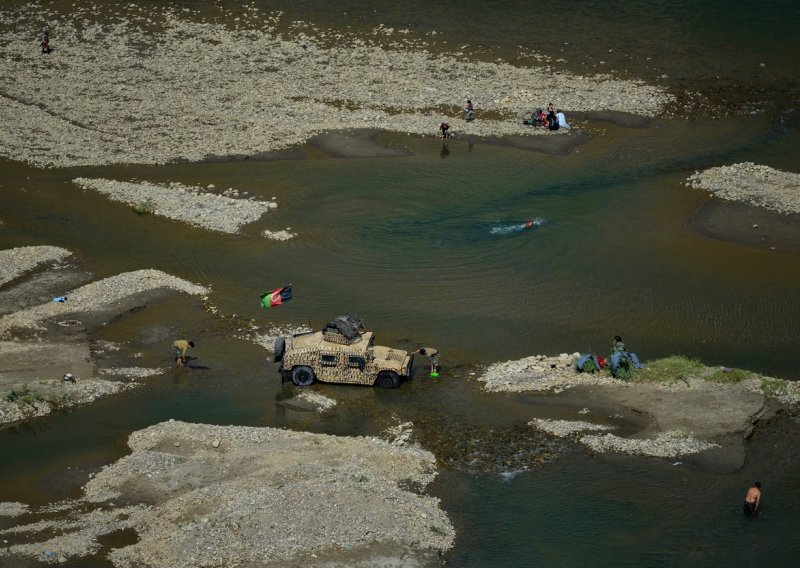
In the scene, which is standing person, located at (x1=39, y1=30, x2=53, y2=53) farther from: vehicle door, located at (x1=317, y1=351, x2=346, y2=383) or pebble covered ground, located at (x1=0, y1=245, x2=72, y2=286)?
vehicle door, located at (x1=317, y1=351, x2=346, y2=383)

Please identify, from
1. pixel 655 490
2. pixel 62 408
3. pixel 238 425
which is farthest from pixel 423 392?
pixel 62 408

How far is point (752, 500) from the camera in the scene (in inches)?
1350

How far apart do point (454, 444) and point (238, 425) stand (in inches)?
309

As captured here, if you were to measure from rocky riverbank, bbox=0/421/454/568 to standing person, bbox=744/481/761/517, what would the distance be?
9134 millimetres

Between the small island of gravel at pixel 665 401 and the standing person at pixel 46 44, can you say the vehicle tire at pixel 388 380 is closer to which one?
the small island of gravel at pixel 665 401

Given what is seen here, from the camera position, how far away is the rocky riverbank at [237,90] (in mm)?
70188

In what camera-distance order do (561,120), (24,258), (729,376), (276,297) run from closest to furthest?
(729,376) < (276,297) < (24,258) < (561,120)

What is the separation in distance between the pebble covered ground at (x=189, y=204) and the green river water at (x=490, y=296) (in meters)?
0.82

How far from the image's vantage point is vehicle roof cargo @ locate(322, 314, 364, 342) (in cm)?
4244

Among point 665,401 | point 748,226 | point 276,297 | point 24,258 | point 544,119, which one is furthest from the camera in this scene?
point 544,119

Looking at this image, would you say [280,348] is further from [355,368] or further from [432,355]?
[432,355]

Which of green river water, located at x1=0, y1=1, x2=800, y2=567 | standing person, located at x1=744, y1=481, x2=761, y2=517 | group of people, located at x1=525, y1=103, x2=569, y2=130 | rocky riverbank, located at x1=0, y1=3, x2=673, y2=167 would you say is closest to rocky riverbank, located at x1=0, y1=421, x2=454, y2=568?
green river water, located at x1=0, y1=1, x2=800, y2=567

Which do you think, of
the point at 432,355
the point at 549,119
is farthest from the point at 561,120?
the point at 432,355

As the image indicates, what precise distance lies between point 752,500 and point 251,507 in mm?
15175
